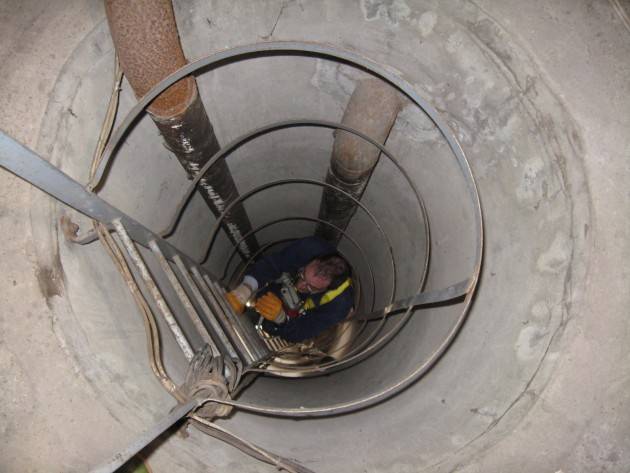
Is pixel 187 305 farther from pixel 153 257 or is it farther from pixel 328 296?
pixel 328 296

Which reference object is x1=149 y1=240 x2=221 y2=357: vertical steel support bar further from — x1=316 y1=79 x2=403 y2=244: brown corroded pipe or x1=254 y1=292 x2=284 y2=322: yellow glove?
x1=254 y1=292 x2=284 y2=322: yellow glove

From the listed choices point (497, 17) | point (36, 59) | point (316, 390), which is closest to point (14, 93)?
point (36, 59)

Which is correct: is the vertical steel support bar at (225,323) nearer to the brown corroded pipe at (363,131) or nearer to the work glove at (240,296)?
the work glove at (240,296)

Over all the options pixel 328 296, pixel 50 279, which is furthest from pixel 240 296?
pixel 50 279

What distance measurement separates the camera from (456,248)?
91.0 inches

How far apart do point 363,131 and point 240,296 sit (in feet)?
6.91

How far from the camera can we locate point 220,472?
6.11ft

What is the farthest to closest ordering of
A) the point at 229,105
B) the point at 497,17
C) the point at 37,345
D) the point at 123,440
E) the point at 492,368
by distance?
1. the point at 229,105
2. the point at 492,368
3. the point at 497,17
4. the point at 123,440
5. the point at 37,345

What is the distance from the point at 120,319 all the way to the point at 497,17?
2.15 m

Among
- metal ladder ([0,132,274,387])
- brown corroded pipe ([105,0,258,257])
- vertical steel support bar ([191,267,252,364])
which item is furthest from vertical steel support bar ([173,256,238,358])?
brown corroded pipe ([105,0,258,257])

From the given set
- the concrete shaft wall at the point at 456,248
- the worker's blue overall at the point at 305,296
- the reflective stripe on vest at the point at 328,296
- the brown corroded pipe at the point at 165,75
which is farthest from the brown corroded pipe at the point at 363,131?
the reflective stripe on vest at the point at 328,296

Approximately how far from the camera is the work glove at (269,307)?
4.24 meters

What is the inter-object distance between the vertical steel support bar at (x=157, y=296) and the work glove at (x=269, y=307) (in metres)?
2.51

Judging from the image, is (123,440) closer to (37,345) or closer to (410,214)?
(37,345)
